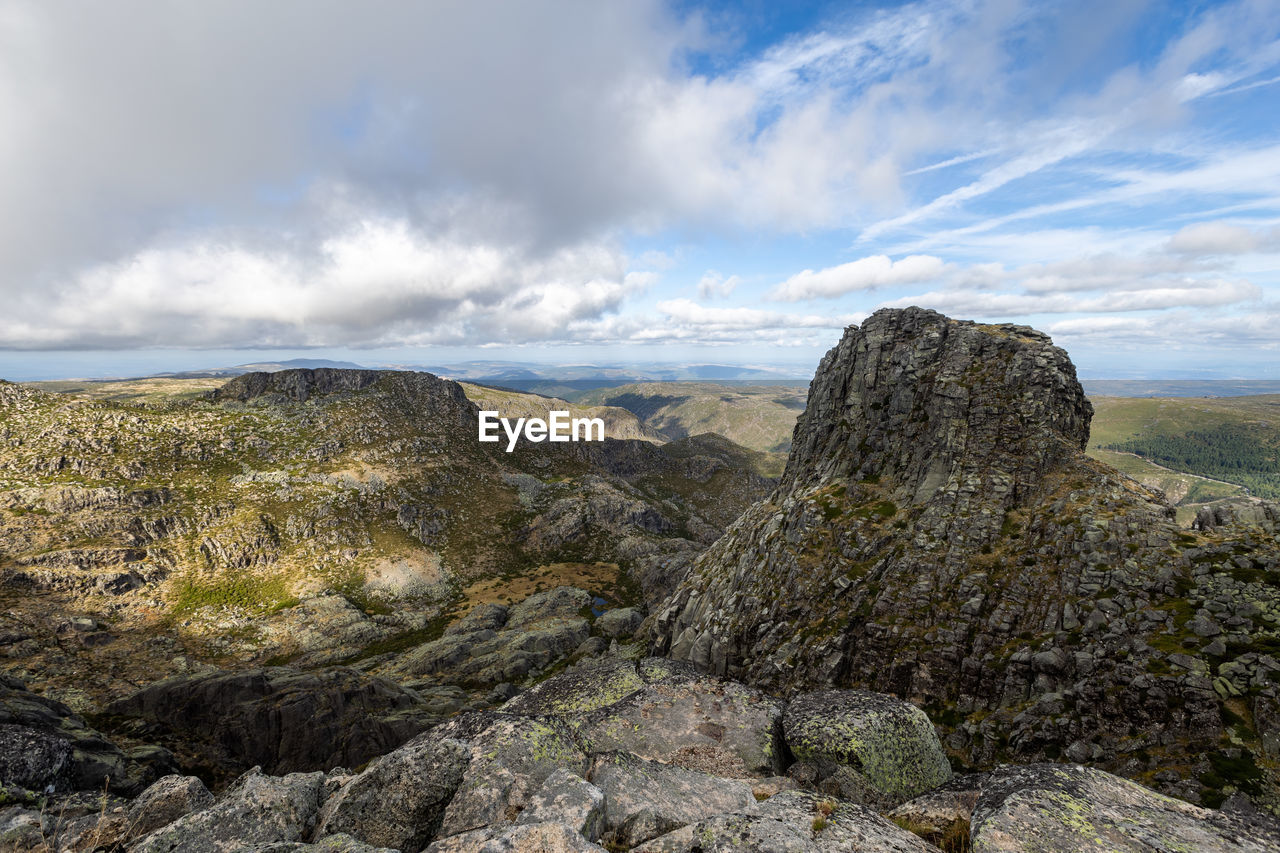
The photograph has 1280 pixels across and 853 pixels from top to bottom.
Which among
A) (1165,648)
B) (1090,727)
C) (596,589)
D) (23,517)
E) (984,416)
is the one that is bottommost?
(596,589)

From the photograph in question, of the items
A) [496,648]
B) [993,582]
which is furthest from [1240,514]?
[496,648]

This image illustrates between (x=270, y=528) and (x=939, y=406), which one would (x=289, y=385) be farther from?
(x=939, y=406)

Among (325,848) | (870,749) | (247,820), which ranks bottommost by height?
(870,749)

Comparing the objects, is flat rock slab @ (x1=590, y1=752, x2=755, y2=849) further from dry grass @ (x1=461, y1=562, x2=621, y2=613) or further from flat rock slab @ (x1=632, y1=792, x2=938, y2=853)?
dry grass @ (x1=461, y1=562, x2=621, y2=613)

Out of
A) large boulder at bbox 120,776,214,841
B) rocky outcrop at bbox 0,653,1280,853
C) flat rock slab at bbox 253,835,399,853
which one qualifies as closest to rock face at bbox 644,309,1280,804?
rocky outcrop at bbox 0,653,1280,853

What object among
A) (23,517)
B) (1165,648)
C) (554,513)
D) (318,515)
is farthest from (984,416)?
(23,517)

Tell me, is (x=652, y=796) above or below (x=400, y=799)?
below

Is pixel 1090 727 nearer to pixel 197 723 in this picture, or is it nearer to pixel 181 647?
pixel 197 723
